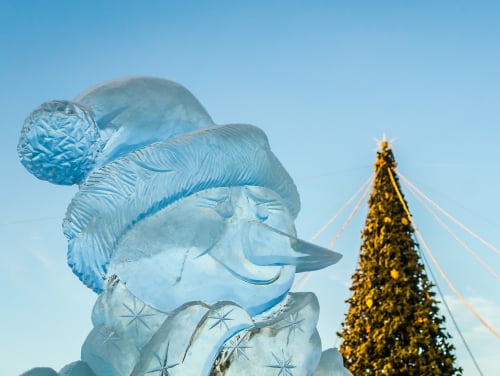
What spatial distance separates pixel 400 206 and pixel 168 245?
5110mm

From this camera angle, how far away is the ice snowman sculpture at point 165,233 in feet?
7.27

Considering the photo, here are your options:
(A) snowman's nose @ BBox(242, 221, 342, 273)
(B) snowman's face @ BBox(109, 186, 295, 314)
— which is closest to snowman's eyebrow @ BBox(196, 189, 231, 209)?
(B) snowman's face @ BBox(109, 186, 295, 314)

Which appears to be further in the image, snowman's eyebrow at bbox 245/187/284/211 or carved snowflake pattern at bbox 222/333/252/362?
snowman's eyebrow at bbox 245/187/284/211

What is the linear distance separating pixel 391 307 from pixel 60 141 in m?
4.91

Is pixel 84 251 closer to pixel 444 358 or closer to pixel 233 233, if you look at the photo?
pixel 233 233

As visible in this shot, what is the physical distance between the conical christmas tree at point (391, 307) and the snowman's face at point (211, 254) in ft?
14.4

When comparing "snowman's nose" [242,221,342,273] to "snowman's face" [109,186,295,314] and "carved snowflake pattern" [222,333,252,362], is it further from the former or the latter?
"carved snowflake pattern" [222,333,252,362]

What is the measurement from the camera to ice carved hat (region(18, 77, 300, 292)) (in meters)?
2.22

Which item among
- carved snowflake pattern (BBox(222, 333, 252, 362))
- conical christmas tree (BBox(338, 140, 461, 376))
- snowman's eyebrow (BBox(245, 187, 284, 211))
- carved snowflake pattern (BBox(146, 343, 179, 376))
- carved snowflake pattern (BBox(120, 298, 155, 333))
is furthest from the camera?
conical christmas tree (BBox(338, 140, 461, 376))

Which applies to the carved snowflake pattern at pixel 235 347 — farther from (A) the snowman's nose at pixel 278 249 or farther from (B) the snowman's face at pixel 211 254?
(A) the snowman's nose at pixel 278 249

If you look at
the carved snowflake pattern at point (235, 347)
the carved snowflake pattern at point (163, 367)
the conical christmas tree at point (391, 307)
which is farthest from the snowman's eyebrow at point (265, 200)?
the conical christmas tree at point (391, 307)

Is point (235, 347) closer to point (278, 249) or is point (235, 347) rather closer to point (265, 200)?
point (278, 249)

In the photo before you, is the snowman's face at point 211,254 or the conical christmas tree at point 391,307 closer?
the snowman's face at point 211,254

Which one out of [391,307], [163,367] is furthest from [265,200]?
[391,307]
